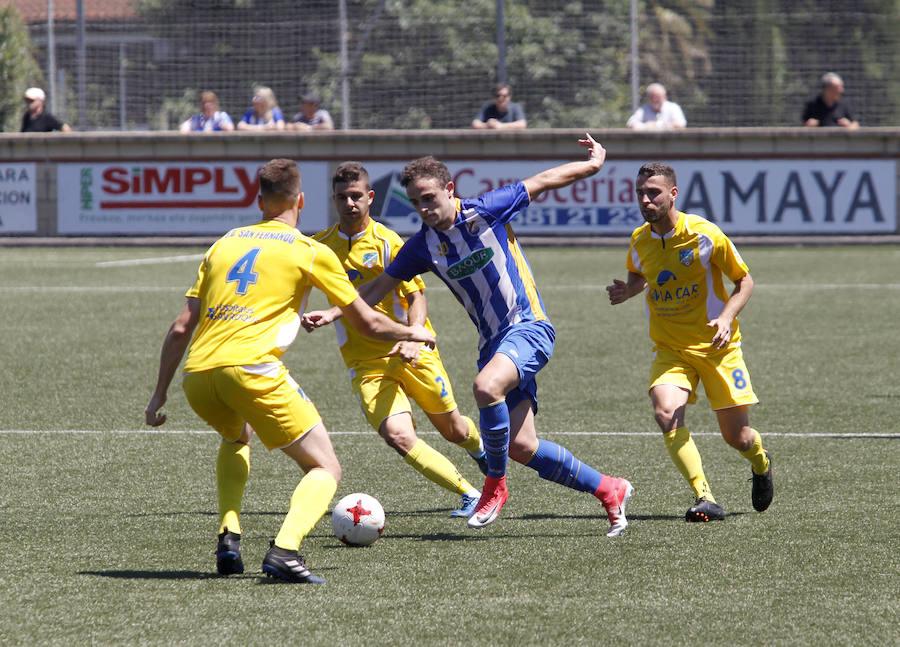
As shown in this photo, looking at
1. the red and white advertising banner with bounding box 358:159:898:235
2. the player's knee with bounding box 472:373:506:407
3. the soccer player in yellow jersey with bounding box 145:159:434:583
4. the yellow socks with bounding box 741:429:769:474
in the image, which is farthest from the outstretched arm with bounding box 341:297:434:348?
the red and white advertising banner with bounding box 358:159:898:235

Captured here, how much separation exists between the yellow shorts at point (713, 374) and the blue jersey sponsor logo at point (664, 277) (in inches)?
13.4

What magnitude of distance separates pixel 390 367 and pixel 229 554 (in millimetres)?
1732

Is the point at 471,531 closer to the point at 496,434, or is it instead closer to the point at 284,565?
the point at 496,434

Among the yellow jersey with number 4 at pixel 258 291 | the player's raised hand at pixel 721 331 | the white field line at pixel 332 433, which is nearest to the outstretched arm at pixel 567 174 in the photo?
the player's raised hand at pixel 721 331

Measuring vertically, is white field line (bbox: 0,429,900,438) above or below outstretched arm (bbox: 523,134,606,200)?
below

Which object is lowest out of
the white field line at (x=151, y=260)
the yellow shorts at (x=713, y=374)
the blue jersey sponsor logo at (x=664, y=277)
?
the white field line at (x=151, y=260)

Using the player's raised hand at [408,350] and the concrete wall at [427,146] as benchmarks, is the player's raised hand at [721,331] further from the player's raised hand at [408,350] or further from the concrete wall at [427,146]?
the concrete wall at [427,146]

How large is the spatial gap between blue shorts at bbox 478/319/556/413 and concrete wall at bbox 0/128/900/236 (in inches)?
567

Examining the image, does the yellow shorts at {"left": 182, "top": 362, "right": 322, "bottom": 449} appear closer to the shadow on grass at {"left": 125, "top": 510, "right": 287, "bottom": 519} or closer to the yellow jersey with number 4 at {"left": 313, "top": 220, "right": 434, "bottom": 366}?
the shadow on grass at {"left": 125, "top": 510, "right": 287, "bottom": 519}

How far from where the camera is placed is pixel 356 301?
17.0 ft

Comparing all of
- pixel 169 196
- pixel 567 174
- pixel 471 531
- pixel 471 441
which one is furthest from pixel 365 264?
pixel 169 196

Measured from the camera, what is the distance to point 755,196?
20.7 metres

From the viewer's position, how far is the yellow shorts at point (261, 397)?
16.4 ft

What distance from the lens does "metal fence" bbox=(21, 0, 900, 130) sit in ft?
73.8
